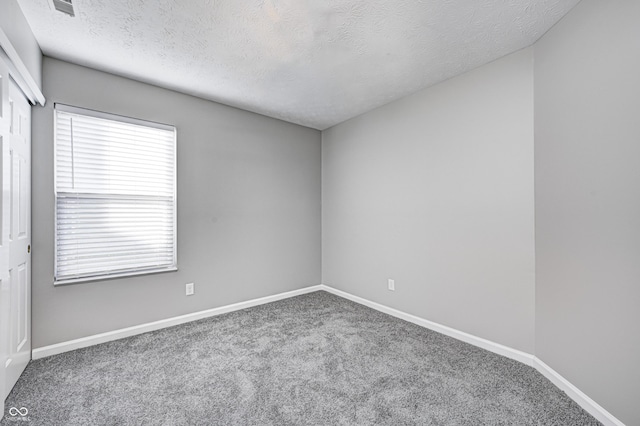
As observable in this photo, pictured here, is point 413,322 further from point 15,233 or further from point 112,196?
point 15,233

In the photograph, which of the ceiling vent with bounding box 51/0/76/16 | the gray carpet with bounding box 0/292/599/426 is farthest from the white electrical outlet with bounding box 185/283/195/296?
the ceiling vent with bounding box 51/0/76/16

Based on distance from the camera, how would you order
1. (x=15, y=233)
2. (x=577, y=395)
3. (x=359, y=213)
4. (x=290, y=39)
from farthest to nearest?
1. (x=359, y=213)
2. (x=290, y=39)
3. (x=15, y=233)
4. (x=577, y=395)

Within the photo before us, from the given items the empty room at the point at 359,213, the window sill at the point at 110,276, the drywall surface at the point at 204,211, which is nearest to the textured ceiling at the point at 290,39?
the empty room at the point at 359,213

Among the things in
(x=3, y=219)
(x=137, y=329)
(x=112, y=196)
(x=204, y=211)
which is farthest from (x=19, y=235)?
(x=204, y=211)

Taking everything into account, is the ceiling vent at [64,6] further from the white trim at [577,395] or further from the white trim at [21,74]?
the white trim at [577,395]

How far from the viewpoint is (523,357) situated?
2.20 meters

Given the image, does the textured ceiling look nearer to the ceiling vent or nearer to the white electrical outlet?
the ceiling vent

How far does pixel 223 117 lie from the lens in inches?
132

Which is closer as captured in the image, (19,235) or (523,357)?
(19,235)

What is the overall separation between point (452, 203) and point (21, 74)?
11.4ft

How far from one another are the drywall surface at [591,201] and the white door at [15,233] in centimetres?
338

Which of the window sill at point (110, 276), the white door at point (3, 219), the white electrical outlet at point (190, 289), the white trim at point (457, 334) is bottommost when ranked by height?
the white trim at point (457, 334)

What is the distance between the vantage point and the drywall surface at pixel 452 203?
2264 mm

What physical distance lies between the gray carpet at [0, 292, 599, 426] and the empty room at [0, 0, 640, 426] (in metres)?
0.02
